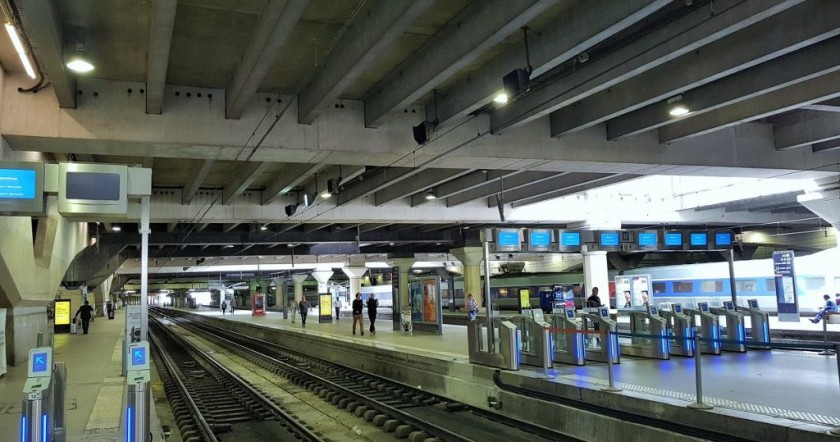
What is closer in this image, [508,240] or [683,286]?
[508,240]

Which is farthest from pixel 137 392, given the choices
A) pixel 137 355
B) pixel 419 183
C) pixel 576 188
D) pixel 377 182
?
pixel 576 188

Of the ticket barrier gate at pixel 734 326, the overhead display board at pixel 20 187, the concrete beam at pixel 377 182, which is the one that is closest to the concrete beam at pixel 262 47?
the overhead display board at pixel 20 187

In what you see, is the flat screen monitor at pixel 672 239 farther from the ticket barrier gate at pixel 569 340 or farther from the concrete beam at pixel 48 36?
the concrete beam at pixel 48 36

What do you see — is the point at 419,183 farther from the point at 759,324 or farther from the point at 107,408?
the point at 107,408

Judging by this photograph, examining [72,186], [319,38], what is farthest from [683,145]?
[72,186]

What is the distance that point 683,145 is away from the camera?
595 inches

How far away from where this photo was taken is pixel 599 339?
564 inches

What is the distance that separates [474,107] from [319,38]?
3.22m

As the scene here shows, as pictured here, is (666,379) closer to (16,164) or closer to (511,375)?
(511,375)

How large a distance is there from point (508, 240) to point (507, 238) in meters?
0.07

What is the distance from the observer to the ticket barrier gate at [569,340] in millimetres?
13484

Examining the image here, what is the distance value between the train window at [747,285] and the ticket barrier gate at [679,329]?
50.8 ft

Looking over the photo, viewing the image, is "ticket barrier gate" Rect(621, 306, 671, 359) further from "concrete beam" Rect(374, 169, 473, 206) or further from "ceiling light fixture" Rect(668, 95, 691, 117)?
"concrete beam" Rect(374, 169, 473, 206)

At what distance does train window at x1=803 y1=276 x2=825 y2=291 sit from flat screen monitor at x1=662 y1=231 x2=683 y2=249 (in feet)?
33.0
